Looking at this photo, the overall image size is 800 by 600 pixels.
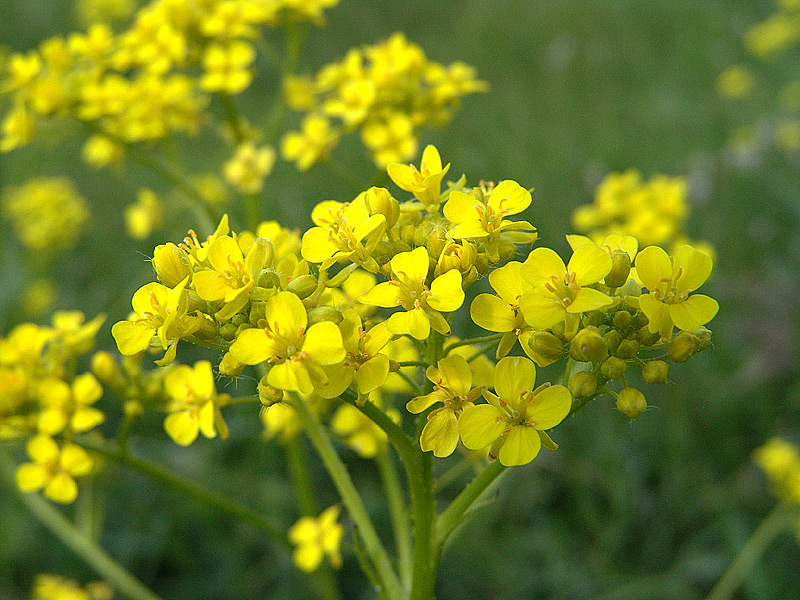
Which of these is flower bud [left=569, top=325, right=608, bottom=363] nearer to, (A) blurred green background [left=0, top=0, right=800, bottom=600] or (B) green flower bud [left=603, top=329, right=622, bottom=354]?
(B) green flower bud [left=603, top=329, right=622, bottom=354]

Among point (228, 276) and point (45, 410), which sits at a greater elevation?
point (45, 410)

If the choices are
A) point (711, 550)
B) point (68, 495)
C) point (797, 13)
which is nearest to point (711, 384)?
point (711, 550)

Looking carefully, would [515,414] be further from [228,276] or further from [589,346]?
[228,276]

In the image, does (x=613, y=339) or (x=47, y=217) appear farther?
(x=47, y=217)

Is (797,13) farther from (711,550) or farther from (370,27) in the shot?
(711,550)

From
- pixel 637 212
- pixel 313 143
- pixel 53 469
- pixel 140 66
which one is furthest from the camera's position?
pixel 637 212

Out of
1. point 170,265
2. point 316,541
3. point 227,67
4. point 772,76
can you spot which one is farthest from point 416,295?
point 772,76
